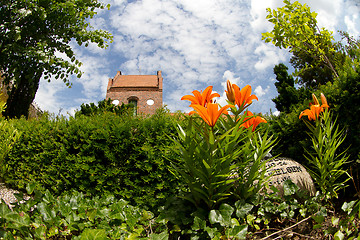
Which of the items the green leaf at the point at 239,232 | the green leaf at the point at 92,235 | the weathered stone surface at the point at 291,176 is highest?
the weathered stone surface at the point at 291,176

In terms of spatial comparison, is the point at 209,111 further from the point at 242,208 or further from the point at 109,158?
the point at 109,158

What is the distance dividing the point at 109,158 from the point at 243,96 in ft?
9.02

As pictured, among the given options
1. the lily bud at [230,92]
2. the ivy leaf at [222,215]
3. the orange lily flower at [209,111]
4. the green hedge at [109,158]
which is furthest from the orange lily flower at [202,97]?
the green hedge at [109,158]

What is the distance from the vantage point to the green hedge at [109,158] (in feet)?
12.6

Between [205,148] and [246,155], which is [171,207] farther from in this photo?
[246,155]

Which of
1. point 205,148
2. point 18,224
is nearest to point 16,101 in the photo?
point 18,224

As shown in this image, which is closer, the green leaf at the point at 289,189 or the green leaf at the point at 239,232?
the green leaf at the point at 239,232

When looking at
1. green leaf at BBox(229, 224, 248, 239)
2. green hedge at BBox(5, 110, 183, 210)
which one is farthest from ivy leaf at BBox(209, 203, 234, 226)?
green hedge at BBox(5, 110, 183, 210)

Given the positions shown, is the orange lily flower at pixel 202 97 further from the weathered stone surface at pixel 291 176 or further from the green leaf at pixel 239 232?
the weathered stone surface at pixel 291 176

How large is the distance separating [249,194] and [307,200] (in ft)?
2.80

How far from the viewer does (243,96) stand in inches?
85.7

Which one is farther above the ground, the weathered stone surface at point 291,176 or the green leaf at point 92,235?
the weathered stone surface at point 291,176

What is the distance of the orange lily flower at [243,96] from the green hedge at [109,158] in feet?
4.64

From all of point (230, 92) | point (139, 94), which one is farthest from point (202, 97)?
point (139, 94)
